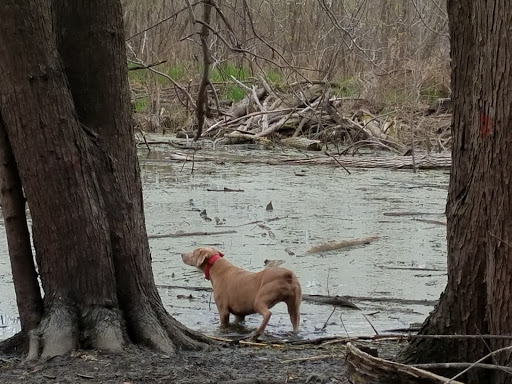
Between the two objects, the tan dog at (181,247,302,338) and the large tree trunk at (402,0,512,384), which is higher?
the large tree trunk at (402,0,512,384)

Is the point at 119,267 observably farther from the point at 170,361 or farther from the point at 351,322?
the point at 351,322

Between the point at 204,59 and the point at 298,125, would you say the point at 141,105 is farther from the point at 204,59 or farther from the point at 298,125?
the point at 204,59

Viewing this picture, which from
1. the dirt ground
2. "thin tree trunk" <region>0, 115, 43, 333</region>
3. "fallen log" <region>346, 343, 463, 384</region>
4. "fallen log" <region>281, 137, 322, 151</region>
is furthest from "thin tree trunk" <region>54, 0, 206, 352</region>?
"fallen log" <region>281, 137, 322, 151</region>

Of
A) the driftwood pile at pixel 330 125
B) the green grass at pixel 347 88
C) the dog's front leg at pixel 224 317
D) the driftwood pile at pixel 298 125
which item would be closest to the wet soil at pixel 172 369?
the dog's front leg at pixel 224 317

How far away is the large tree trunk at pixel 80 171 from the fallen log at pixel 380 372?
4.40 feet

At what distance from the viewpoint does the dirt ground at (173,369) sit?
3957mm

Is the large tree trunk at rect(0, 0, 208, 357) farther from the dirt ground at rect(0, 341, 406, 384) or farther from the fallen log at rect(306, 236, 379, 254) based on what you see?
the fallen log at rect(306, 236, 379, 254)

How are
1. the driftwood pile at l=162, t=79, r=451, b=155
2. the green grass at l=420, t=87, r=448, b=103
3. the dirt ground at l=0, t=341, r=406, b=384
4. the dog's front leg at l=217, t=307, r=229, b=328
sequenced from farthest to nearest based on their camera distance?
the green grass at l=420, t=87, r=448, b=103, the driftwood pile at l=162, t=79, r=451, b=155, the dog's front leg at l=217, t=307, r=229, b=328, the dirt ground at l=0, t=341, r=406, b=384

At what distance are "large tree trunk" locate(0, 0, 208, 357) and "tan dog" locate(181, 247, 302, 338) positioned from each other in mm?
1222

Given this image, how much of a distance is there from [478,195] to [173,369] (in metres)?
1.63

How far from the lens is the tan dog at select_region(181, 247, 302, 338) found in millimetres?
5930

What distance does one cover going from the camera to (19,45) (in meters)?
4.21

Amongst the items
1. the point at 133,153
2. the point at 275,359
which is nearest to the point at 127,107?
the point at 133,153

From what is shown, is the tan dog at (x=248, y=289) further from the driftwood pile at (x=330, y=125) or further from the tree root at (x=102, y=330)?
the driftwood pile at (x=330, y=125)
